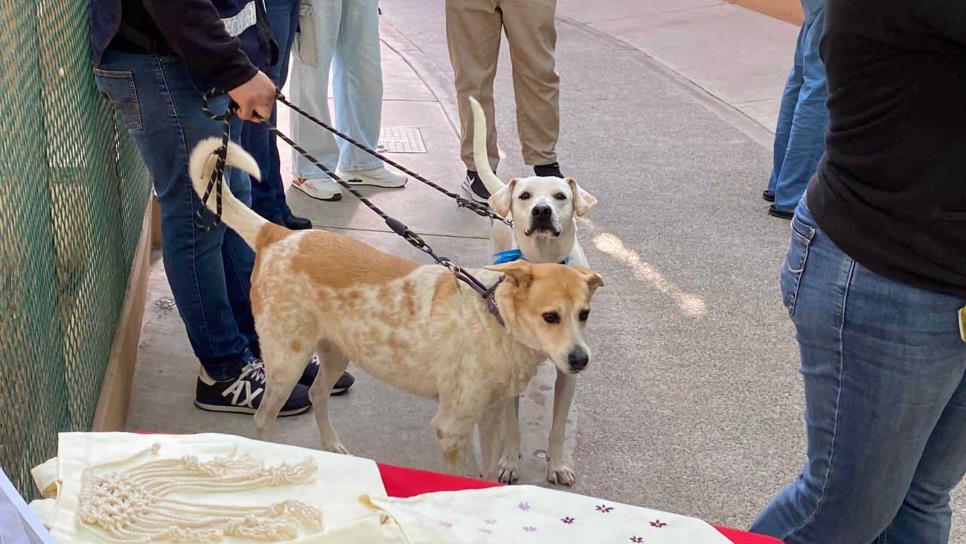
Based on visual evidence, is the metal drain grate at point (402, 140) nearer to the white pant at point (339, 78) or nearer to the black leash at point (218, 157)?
the white pant at point (339, 78)

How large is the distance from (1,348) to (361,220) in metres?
3.56

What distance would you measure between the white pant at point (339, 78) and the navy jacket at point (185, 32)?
7.44 ft

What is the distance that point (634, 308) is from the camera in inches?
193

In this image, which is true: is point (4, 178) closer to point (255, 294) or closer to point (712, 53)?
point (255, 294)

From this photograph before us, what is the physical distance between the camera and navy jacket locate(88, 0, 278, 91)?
2945mm

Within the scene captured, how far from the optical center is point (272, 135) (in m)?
5.12

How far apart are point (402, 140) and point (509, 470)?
4.00 m

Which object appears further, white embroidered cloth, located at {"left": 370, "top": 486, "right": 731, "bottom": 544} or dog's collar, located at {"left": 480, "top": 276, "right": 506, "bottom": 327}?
dog's collar, located at {"left": 480, "top": 276, "right": 506, "bottom": 327}

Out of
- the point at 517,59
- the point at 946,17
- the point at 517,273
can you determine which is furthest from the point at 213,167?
the point at 517,59

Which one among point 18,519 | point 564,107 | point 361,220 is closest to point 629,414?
point 361,220

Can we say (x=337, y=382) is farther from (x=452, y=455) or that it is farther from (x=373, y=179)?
(x=373, y=179)

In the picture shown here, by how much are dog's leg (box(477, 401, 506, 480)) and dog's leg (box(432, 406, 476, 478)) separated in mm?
180

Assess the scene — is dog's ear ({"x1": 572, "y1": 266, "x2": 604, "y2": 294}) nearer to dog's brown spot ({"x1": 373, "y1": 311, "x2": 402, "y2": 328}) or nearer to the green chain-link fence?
dog's brown spot ({"x1": 373, "y1": 311, "x2": 402, "y2": 328})

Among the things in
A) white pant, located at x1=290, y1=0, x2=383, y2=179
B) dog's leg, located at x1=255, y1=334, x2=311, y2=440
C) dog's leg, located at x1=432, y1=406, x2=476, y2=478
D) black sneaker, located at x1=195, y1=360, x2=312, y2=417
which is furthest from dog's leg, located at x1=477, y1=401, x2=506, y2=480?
white pant, located at x1=290, y1=0, x2=383, y2=179
